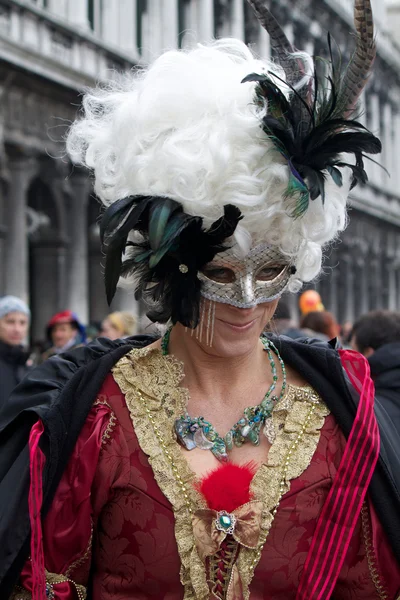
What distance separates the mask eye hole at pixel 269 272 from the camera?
231 centimetres

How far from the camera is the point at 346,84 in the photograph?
2225 mm

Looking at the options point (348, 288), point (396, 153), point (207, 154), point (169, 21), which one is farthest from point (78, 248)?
point (396, 153)

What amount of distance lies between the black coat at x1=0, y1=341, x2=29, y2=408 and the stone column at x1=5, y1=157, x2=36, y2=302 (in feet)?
23.8

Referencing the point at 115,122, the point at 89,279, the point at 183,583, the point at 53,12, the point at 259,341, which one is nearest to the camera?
the point at 183,583

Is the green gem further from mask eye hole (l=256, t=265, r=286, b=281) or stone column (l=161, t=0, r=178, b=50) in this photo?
stone column (l=161, t=0, r=178, b=50)

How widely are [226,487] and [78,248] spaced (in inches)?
500

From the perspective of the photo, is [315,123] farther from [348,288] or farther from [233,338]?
[348,288]

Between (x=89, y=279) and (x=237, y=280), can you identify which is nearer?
(x=237, y=280)

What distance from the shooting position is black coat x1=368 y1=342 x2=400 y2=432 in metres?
2.53

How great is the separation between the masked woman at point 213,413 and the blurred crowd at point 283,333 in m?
0.35

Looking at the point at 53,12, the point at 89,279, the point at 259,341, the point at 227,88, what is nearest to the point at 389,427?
the point at 259,341

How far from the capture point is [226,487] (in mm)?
2256

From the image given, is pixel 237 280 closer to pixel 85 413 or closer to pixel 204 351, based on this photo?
pixel 204 351

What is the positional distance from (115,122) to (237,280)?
0.48 m
